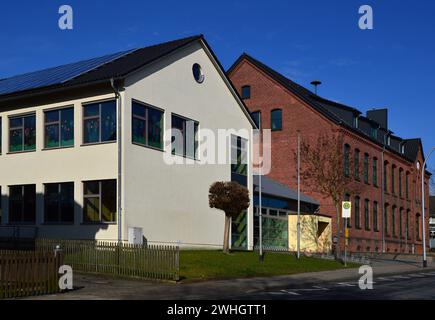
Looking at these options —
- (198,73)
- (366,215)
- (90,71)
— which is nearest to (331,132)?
(366,215)

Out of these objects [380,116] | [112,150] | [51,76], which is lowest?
[112,150]

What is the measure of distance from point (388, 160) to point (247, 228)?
28147 mm

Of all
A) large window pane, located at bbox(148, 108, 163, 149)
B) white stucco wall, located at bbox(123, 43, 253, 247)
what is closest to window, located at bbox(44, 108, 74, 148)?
white stucco wall, located at bbox(123, 43, 253, 247)

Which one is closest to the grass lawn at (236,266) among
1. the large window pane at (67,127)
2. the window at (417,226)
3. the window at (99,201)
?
the window at (99,201)

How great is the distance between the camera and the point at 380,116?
65.6 m

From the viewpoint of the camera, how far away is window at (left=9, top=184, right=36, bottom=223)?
95.8ft

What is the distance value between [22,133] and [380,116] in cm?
4462

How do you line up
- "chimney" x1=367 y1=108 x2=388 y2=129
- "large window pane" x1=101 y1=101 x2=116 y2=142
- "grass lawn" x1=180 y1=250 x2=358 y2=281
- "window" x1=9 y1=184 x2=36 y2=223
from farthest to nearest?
"chimney" x1=367 y1=108 x2=388 y2=129 → "window" x1=9 y1=184 x2=36 y2=223 → "large window pane" x1=101 y1=101 x2=116 y2=142 → "grass lawn" x1=180 y1=250 x2=358 y2=281

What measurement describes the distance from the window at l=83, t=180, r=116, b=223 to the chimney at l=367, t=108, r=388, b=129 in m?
43.6

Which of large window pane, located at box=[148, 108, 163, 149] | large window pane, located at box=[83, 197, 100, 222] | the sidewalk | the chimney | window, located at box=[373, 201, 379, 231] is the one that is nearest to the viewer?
the sidewalk

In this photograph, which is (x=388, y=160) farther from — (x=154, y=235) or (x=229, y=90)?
(x=154, y=235)

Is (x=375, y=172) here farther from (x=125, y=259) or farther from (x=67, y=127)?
(x=125, y=259)

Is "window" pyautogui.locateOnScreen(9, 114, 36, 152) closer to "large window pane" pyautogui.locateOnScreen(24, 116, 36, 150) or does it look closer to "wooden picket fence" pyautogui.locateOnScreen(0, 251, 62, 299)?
"large window pane" pyautogui.locateOnScreen(24, 116, 36, 150)

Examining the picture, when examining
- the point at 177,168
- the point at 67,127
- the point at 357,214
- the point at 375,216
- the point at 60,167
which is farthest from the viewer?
the point at 375,216
